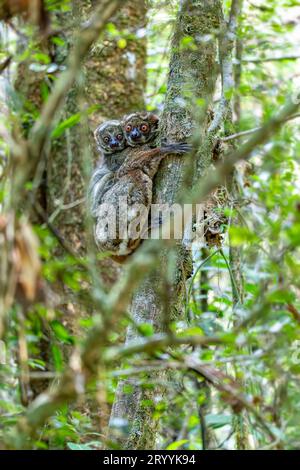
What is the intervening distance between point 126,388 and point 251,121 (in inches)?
206

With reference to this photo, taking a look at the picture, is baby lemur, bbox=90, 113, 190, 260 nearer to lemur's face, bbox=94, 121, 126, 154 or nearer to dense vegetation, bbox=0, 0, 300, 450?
lemur's face, bbox=94, 121, 126, 154

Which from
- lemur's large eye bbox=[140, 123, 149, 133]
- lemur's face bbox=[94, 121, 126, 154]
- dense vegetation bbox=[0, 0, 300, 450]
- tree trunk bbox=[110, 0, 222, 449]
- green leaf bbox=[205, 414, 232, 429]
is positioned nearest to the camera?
dense vegetation bbox=[0, 0, 300, 450]

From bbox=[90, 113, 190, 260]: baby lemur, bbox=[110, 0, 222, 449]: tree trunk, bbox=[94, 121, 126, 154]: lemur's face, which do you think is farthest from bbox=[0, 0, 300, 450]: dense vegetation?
bbox=[94, 121, 126, 154]: lemur's face

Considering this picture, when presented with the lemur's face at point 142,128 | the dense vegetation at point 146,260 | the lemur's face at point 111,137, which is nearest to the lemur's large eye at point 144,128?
the lemur's face at point 142,128

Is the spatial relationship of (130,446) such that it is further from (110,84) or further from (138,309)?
(110,84)

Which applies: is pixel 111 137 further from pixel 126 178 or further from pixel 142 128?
pixel 126 178

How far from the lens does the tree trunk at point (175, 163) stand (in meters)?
3.64

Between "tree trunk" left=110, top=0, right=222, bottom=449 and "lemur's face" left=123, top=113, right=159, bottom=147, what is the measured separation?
995mm

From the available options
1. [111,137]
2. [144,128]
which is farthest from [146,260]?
[111,137]

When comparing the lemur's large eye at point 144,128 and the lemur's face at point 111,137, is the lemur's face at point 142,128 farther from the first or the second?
the lemur's face at point 111,137

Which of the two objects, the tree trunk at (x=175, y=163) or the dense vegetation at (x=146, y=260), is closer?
the dense vegetation at (x=146, y=260)

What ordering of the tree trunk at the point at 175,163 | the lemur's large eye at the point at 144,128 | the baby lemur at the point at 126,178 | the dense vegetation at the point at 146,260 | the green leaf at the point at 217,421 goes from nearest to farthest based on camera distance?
the dense vegetation at the point at 146,260, the tree trunk at the point at 175,163, the baby lemur at the point at 126,178, the lemur's large eye at the point at 144,128, the green leaf at the point at 217,421

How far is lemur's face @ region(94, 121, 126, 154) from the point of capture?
5.71 meters

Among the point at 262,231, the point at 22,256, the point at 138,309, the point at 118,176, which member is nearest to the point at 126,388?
the point at 138,309
